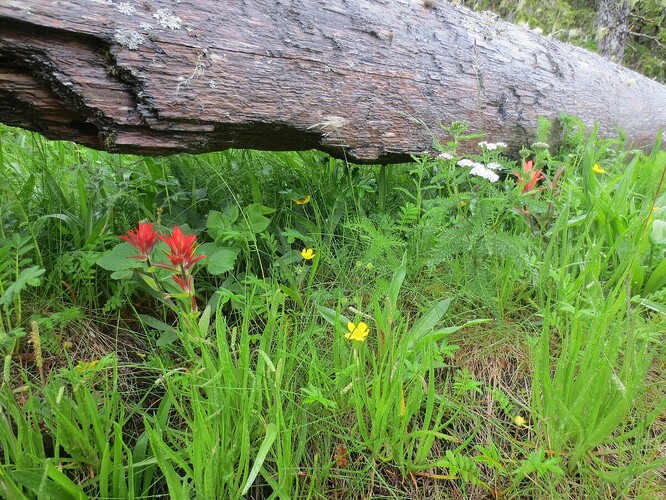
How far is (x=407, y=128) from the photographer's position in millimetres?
2158

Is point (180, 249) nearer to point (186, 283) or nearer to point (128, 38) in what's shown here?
point (186, 283)

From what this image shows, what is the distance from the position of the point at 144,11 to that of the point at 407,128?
45.9 inches

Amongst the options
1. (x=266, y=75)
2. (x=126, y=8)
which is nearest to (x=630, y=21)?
(x=266, y=75)

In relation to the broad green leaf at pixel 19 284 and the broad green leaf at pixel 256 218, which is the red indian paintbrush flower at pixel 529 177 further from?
the broad green leaf at pixel 19 284

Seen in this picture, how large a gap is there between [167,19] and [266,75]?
0.37m

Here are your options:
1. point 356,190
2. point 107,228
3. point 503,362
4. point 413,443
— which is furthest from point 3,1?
point 503,362

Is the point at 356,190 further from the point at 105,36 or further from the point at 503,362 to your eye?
the point at 105,36

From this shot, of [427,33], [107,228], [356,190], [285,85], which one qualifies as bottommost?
[107,228]

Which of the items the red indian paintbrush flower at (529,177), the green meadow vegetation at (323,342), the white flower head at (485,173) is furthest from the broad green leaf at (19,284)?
the red indian paintbrush flower at (529,177)

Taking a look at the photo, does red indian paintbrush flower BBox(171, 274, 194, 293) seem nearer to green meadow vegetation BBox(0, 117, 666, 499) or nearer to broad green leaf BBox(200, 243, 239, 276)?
green meadow vegetation BBox(0, 117, 666, 499)

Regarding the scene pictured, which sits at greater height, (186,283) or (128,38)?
(128,38)

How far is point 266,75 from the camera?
68.7 inches

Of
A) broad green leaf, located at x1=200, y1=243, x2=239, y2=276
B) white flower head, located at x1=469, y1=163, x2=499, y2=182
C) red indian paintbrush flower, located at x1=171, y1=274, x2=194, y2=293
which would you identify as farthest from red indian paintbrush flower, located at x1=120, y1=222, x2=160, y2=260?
white flower head, located at x1=469, y1=163, x2=499, y2=182

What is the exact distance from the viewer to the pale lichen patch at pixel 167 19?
1543mm
